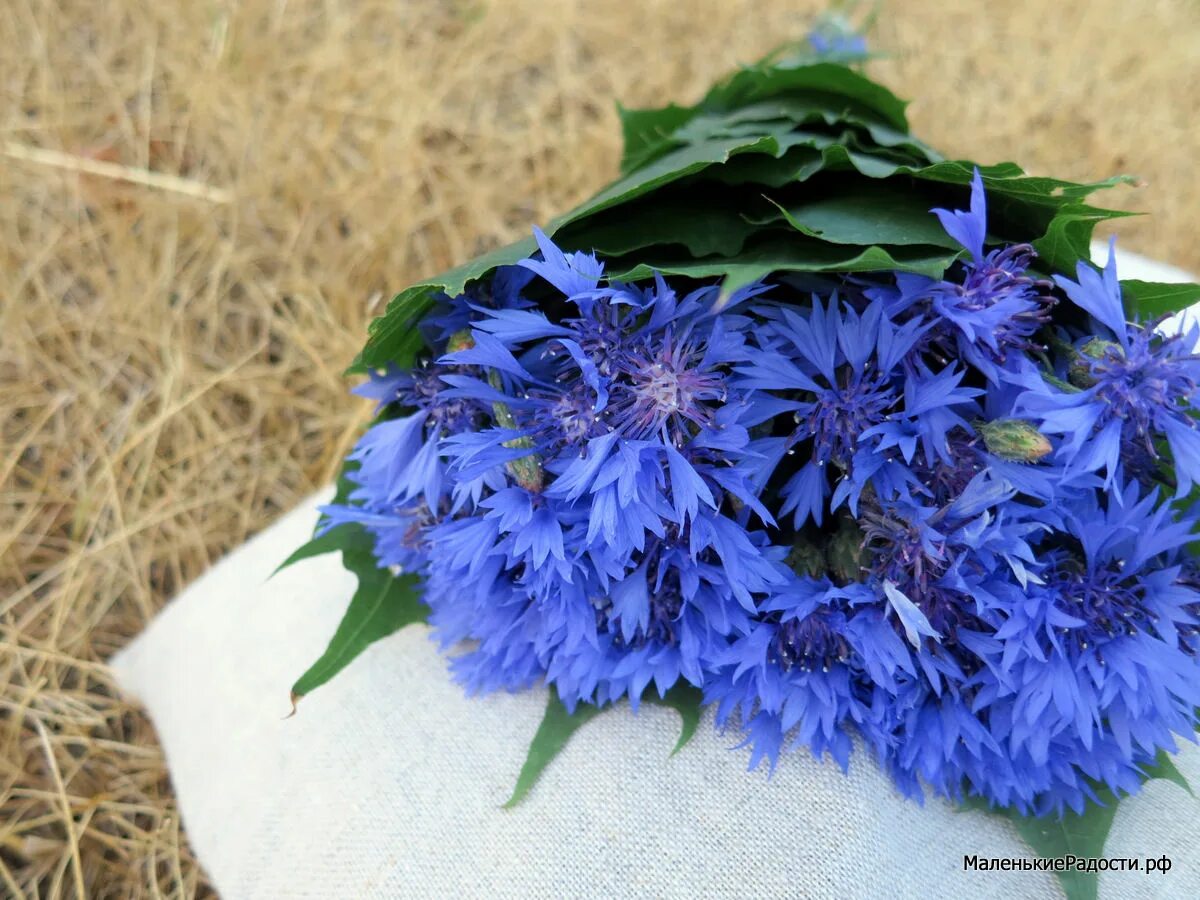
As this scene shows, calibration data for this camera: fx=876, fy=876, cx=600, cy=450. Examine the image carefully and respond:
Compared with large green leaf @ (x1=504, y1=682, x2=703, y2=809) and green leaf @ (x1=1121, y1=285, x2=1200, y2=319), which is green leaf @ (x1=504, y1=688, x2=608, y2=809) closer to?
large green leaf @ (x1=504, y1=682, x2=703, y2=809)

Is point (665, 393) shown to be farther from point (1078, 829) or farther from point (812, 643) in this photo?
point (1078, 829)

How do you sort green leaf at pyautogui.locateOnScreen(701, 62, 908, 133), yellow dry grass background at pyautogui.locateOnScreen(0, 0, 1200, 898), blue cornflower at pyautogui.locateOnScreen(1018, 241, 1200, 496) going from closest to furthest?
1. blue cornflower at pyautogui.locateOnScreen(1018, 241, 1200, 496)
2. green leaf at pyautogui.locateOnScreen(701, 62, 908, 133)
3. yellow dry grass background at pyautogui.locateOnScreen(0, 0, 1200, 898)

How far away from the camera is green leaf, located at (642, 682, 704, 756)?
51 cm

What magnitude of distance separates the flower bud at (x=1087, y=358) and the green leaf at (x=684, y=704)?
0.26 metres

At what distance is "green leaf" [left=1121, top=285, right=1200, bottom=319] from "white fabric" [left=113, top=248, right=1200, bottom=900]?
274 millimetres

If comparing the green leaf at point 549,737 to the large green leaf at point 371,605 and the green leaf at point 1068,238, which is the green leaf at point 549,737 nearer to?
the large green leaf at point 371,605

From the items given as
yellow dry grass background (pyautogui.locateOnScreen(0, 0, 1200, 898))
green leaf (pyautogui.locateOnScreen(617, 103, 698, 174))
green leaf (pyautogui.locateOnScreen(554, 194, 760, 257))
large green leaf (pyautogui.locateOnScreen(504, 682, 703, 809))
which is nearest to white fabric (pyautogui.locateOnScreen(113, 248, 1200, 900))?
large green leaf (pyautogui.locateOnScreen(504, 682, 703, 809))

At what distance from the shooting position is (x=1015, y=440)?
388 mm

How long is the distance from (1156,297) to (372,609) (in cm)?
46

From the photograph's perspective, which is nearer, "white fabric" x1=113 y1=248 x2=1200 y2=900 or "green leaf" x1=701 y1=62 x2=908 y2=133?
"white fabric" x1=113 y1=248 x2=1200 y2=900

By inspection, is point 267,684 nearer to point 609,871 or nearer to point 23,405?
point 609,871

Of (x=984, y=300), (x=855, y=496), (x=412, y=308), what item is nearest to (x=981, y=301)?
(x=984, y=300)

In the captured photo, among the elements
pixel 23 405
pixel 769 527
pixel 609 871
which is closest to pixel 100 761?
pixel 23 405

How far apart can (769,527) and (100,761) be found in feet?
1.93
